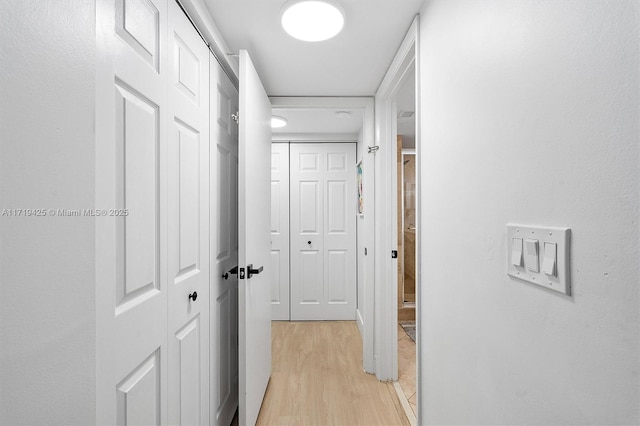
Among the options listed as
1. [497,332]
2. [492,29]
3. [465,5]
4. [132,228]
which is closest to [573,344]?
[497,332]

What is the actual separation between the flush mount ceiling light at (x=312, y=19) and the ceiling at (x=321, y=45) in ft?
0.15

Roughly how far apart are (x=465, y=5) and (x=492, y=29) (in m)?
0.21

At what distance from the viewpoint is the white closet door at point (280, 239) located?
344cm

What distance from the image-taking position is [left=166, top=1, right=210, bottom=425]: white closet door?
1.09m

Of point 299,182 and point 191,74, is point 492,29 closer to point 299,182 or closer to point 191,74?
point 191,74

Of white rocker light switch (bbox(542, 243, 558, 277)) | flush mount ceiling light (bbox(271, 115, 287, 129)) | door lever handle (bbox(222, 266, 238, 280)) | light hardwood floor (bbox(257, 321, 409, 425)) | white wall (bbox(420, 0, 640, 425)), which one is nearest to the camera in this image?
white wall (bbox(420, 0, 640, 425))

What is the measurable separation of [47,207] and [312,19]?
3.95 feet

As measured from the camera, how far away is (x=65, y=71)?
1.94 ft

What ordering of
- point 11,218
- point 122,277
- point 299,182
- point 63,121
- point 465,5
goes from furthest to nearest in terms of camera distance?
point 299,182, point 465,5, point 122,277, point 63,121, point 11,218

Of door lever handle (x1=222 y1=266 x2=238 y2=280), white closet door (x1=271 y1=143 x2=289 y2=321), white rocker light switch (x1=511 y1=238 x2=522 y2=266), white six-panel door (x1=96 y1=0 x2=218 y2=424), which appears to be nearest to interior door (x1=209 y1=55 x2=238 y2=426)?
door lever handle (x1=222 y1=266 x2=238 y2=280)

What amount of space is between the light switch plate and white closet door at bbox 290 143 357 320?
2.73m

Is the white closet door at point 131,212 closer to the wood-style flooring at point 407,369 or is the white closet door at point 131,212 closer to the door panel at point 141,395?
the door panel at point 141,395

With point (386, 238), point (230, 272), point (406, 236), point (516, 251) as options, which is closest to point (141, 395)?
point (230, 272)

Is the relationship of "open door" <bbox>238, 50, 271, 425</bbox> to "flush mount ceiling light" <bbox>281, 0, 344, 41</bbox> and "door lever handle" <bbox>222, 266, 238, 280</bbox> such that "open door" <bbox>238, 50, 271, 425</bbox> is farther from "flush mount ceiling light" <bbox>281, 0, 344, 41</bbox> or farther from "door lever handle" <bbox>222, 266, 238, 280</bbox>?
"flush mount ceiling light" <bbox>281, 0, 344, 41</bbox>
